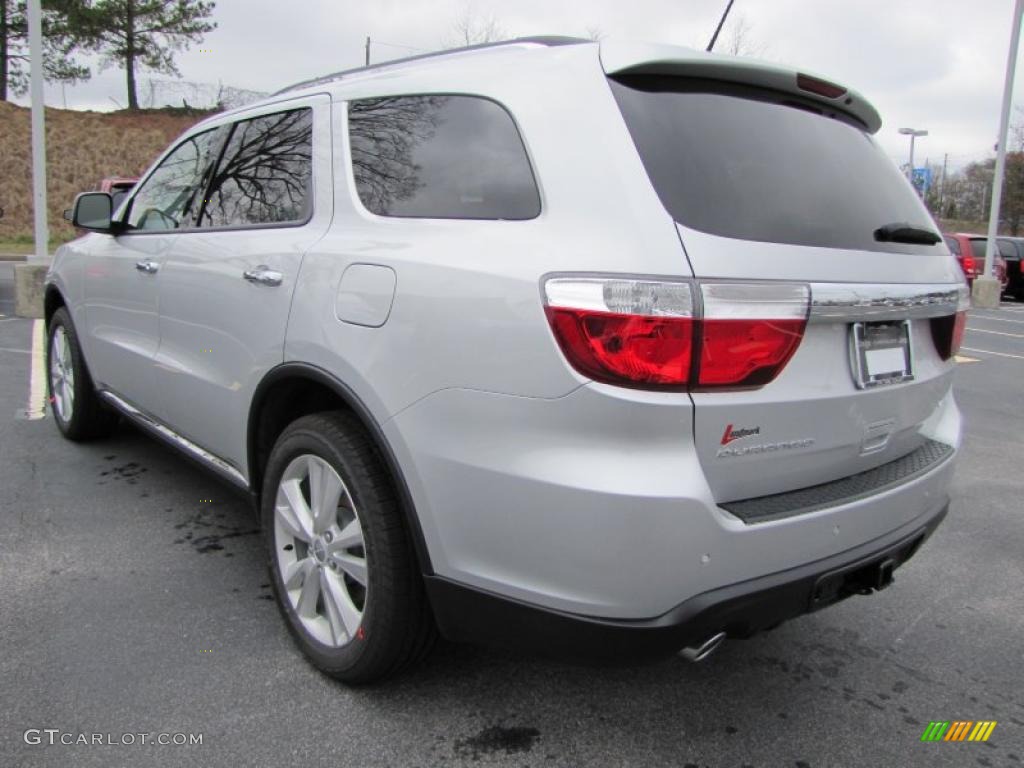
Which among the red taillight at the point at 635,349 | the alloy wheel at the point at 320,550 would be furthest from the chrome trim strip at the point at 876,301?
the alloy wheel at the point at 320,550

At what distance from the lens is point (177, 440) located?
3.42 m

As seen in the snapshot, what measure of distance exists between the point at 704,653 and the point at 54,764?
164cm

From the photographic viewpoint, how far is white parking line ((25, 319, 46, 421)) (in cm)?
551

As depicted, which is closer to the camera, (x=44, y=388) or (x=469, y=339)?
(x=469, y=339)

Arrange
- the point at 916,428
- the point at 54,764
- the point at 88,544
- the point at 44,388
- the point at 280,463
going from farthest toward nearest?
the point at 44,388
the point at 88,544
the point at 280,463
the point at 916,428
the point at 54,764

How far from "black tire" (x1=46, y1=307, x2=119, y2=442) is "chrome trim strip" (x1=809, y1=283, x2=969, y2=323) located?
3.94 m

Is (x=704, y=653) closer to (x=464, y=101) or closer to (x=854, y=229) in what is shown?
(x=854, y=229)

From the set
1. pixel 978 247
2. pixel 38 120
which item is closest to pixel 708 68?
pixel 38 120

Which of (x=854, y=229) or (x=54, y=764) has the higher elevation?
(x=854, y=229)

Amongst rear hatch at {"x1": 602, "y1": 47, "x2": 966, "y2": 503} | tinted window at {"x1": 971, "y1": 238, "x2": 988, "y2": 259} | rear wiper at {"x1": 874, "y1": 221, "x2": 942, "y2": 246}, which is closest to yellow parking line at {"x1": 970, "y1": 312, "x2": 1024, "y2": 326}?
tinted window at {"x1": 971, "y1": 238, "x2": 988, "y2": 259}

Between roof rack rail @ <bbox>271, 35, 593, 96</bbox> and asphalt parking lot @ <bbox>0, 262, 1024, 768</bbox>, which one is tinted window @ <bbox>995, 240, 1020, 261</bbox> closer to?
asphalt parking lot @ <bbox>0, 262, 1024, 768</bbox>

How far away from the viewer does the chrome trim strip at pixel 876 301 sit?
189 cm

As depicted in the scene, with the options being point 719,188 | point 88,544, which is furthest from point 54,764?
point 719,188

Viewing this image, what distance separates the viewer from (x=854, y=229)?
84.0 inches
